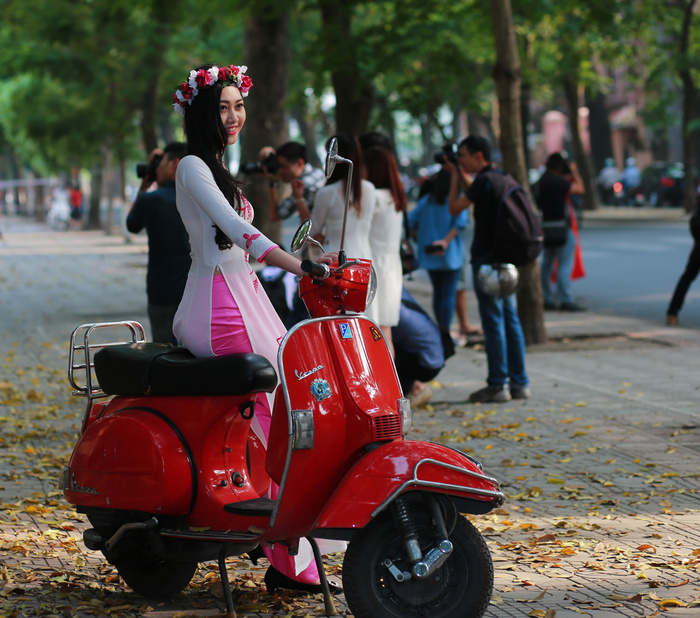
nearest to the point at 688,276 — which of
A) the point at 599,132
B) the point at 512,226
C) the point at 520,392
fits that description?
the point at 520,392

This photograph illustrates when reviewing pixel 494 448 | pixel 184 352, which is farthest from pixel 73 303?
pixel 184 352

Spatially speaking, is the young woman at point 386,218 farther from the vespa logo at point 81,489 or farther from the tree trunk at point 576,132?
the tree trunk at point 576,132

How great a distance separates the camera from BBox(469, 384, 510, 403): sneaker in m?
8.34

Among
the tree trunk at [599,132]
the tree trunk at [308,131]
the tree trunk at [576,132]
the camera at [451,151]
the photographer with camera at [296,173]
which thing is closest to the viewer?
the photographer with camera at [296,173]

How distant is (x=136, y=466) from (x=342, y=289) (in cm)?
102

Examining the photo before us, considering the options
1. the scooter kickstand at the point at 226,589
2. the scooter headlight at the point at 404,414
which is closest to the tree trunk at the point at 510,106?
the scooter headlight at the point at 404,414

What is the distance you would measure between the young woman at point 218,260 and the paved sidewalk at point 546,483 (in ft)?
2.81

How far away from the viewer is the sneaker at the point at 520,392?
8430mm

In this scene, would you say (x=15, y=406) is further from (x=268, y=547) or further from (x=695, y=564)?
(x=695, y=564)

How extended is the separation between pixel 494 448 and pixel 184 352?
10.1 feet

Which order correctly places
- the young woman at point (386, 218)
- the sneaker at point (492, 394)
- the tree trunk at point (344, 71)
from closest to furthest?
1. the young woman at point (386, 218)
2. the sneaker at point (492, 394)
3. the tree trunk at point (344, 71)

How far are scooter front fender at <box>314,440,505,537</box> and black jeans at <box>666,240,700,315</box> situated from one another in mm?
8797

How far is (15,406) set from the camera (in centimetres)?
855

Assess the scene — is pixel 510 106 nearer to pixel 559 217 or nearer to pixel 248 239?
pixel 559 217
